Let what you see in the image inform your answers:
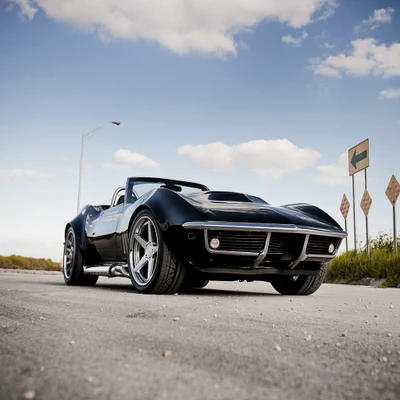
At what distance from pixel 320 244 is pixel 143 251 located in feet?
6.56

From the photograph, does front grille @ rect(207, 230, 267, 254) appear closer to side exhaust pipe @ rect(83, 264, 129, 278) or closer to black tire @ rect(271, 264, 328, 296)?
black tire @ rect(271, 264, 328, 296)

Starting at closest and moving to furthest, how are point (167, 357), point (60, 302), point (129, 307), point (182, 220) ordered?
point (167, 357) → point (129, 307) → point (60, 302) → point (182, 220)

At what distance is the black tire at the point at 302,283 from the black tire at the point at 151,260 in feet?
5.12

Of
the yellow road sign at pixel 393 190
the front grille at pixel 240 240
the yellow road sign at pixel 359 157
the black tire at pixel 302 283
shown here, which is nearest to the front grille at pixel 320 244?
the black tire at pixel 302 283

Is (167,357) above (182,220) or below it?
below

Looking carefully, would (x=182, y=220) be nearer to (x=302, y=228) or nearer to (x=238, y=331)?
(x=302, y=228)

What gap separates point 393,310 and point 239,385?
11.3ft

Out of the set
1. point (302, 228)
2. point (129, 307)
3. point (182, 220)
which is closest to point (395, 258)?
point (302, 228)

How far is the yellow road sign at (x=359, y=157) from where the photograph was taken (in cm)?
1755

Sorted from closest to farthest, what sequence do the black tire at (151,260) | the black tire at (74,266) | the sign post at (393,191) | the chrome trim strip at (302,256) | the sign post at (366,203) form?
1. the black tire at (151,260)
2. the chrome trim strip at (302,256)
3. the black tire at (74,266)
4. the sign post at (393,191)
5. the sign post at (366,203)

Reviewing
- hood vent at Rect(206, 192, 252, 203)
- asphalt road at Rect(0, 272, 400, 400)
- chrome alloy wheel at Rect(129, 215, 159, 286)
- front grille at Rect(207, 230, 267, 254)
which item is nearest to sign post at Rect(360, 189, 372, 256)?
hood vent at Rect(206, 192, 252, 203)

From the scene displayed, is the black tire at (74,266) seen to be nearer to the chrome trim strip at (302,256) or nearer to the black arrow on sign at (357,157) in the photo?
the chrome trim strip at (302,256)

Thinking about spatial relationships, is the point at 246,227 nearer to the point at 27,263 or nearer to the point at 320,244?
the point at 320,244

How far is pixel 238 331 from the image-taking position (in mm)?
3102
